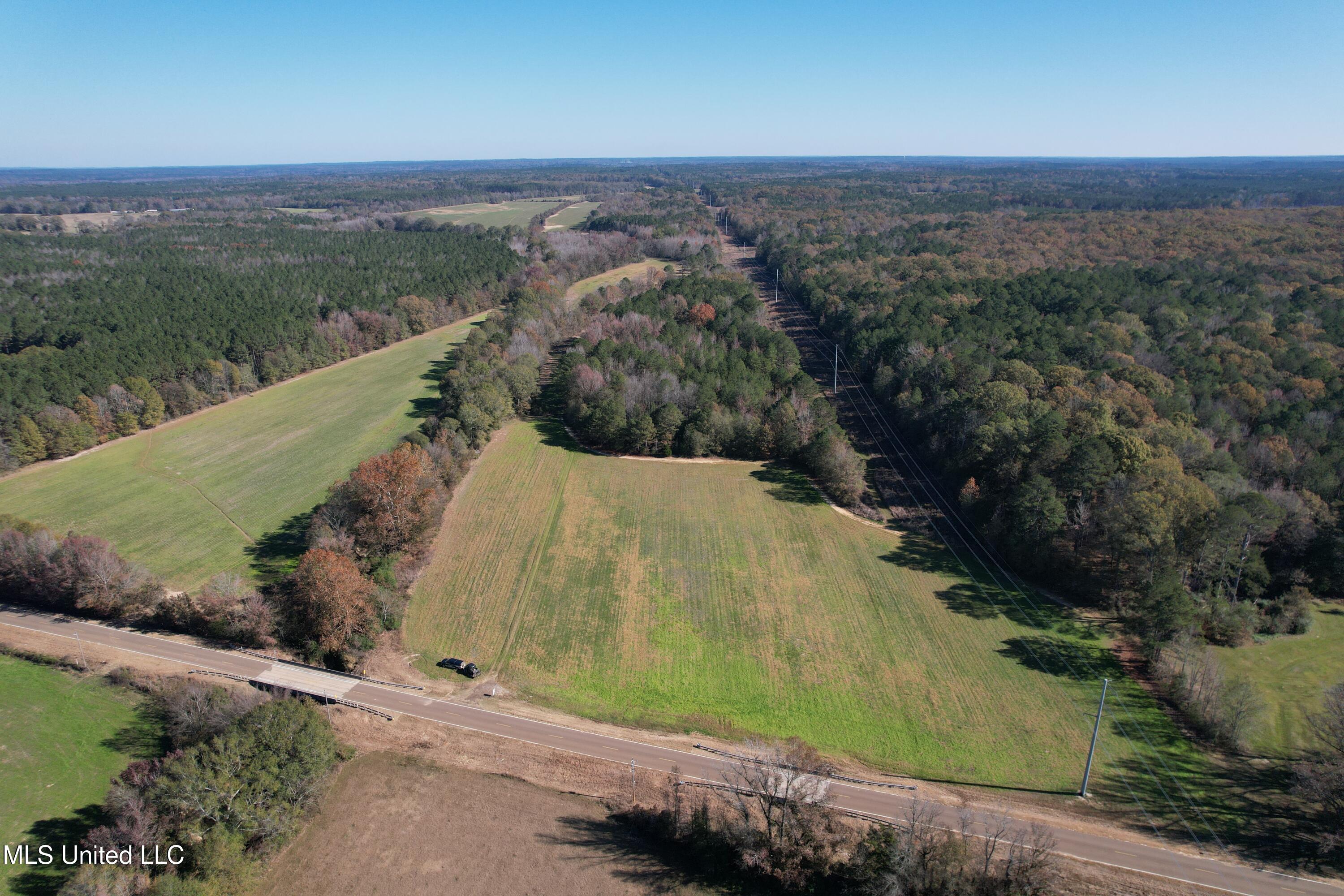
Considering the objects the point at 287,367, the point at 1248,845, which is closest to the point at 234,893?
the point at 1248,845

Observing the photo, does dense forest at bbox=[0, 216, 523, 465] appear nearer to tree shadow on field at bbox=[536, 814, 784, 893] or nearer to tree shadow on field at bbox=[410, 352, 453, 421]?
tree shadow on field at bbox=[410, 352, 453, 421]

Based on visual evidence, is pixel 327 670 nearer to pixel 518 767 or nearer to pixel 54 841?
pixel 54 841

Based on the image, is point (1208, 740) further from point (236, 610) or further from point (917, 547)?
point (236, 610)

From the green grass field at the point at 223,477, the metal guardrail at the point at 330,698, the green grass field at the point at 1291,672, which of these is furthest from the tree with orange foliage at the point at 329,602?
the green grass field at the point at 1291,672

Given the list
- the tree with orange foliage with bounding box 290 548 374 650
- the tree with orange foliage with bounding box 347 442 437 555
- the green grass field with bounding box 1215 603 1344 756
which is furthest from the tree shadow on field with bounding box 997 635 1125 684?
the tree with orange foliage with bounding box 347 442 437 555

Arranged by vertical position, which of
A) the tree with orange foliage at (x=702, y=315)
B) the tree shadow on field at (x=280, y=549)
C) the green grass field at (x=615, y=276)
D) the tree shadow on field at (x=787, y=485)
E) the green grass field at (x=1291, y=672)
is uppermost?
the green grass field at (x=615, y=276)

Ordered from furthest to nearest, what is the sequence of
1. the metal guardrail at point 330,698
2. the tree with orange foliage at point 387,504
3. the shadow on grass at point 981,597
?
the tree with orange foliage at point 387,504
the shadow on grass at point 981,597
the metal guardrail at point 330,698

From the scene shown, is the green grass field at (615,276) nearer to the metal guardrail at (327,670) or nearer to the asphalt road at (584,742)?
the metal guardrail at (327,670)
